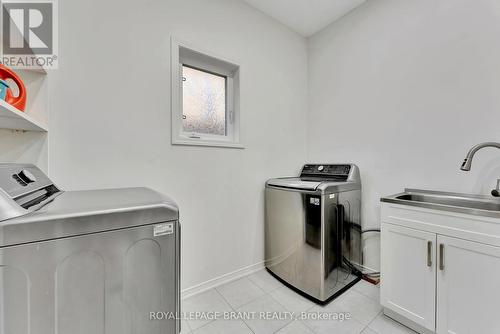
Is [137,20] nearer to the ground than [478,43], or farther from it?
farther from it

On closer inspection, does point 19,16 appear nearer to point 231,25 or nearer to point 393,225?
point 231,25

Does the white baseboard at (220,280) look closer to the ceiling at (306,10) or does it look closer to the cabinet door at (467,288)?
the cabinet door at (467,288)

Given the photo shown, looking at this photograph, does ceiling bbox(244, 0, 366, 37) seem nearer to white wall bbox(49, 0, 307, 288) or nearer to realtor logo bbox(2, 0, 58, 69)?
white wall bbox(49, 0, 307, 288)

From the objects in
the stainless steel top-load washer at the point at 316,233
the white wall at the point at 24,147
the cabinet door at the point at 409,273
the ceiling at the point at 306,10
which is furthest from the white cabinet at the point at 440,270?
the white wall at the point at 24,147

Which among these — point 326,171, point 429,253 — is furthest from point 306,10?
point 429,253

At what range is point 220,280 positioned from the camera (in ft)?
5.92

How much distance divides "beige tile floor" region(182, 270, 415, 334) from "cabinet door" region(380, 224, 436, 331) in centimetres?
16

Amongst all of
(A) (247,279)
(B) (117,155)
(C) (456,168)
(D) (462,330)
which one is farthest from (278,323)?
(C) (456,168)

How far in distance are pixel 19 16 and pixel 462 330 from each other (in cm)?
288

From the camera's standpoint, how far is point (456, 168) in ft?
4.79

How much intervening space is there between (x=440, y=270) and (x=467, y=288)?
0.39ft

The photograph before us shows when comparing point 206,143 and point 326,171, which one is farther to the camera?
point 326,171

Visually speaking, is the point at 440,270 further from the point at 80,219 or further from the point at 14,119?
the point at 14,119

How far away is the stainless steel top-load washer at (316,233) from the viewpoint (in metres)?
1.55
